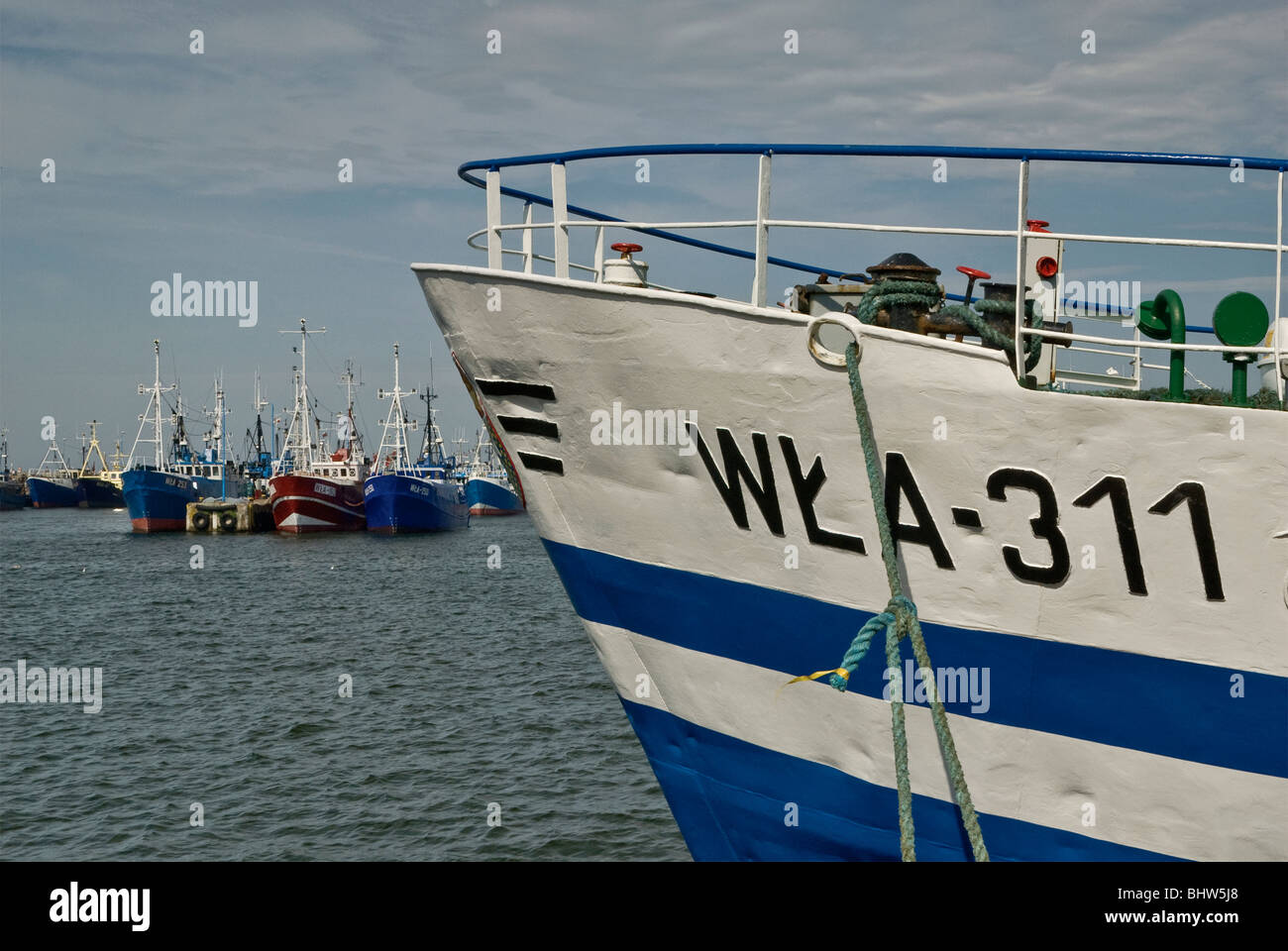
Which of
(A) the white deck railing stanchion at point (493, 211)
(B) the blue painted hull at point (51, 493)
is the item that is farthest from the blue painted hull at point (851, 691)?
(B) the blue painted hull at point (51, 493)

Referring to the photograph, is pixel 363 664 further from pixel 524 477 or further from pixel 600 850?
pixel 524 477

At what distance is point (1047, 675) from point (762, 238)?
7.95ft

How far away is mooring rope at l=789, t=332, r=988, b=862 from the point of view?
4598 mm

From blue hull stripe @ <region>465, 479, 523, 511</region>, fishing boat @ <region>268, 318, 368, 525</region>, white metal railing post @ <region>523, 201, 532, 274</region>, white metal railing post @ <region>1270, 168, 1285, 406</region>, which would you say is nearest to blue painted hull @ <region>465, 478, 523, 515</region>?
blue hull stripe @ <region>465, 479, 523, 511</region>

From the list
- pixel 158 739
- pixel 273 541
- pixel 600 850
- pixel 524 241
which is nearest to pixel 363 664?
pixel 158 739

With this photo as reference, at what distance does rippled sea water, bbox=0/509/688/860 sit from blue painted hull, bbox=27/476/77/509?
106 m

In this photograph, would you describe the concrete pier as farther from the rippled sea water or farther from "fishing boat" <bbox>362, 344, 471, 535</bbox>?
the rippled sea water

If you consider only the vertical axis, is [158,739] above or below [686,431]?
below

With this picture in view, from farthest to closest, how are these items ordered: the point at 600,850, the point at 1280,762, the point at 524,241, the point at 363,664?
1. the point at 363,664
2. the point at 600,850
3. the point at 524,241
4. the point at 1280,762

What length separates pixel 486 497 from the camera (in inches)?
3501

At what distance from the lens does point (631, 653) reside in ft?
19.5

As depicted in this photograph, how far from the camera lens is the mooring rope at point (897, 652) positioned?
15.1ft

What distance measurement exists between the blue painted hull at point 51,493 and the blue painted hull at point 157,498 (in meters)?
67.0
